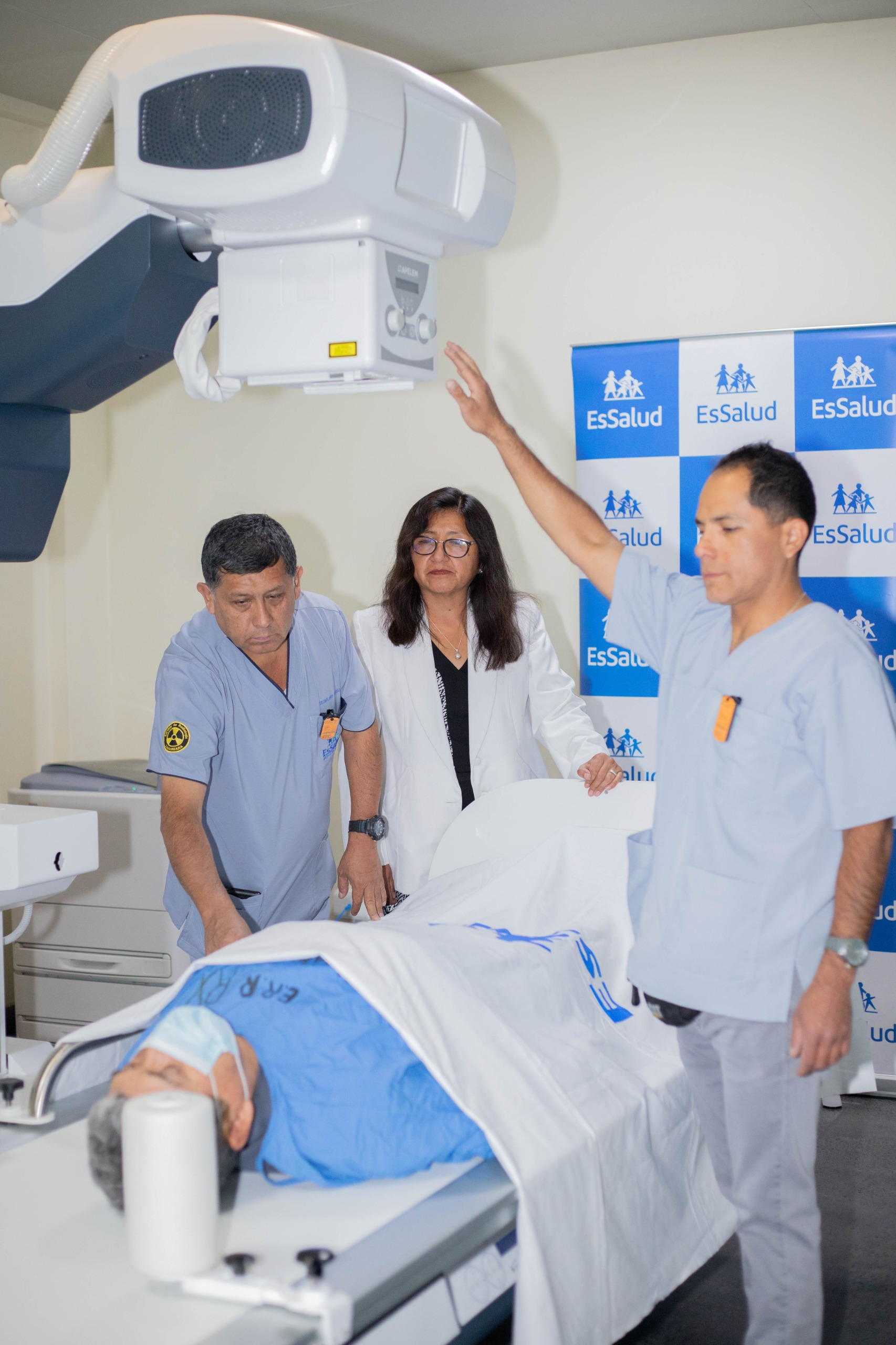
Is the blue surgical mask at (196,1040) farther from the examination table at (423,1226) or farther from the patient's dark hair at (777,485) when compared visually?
the patient's dark hair at (777,485)

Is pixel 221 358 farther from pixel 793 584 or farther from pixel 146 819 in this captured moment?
pixel 146 819

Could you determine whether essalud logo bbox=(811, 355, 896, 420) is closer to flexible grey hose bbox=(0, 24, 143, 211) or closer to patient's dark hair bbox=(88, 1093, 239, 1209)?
flexible grey hose bbox=(0, 24, 143, 211)

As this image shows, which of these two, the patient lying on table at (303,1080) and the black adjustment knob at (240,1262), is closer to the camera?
the black adjustment knob at (240,1262)

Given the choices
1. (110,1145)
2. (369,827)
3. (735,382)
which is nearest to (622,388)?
(735,382)

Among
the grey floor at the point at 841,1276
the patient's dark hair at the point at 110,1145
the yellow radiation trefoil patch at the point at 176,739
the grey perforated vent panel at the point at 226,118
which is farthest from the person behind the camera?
the yellow radiation trefoil patch at the point at 176,739

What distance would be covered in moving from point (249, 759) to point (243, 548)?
41cm

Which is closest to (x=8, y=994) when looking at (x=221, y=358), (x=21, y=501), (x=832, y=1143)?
(x=832, y=1143)

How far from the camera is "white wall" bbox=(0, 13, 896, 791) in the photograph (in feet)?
10.7

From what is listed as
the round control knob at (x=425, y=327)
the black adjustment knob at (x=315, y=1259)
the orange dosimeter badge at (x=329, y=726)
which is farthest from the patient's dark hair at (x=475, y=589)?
the black adjustment knob at (x=315, y=1259)

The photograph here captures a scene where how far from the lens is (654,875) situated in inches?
67.1

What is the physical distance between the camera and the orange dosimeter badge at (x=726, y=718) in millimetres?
1584

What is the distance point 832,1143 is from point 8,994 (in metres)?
2.40

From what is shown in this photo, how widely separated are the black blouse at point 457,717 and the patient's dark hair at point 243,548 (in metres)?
0.64

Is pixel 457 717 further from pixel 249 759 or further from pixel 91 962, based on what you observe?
pixel 91 962
